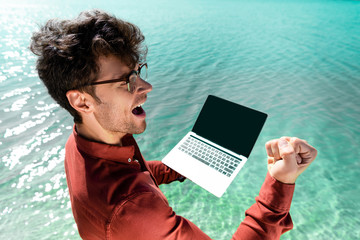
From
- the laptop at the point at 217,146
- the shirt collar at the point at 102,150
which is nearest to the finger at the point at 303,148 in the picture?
the laptop at the point at 217,146

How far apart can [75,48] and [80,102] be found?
28cm

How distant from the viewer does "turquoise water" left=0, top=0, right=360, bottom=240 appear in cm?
256

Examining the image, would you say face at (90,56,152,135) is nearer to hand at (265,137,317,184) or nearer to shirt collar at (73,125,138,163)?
shirt collar at (73,125,138,163)

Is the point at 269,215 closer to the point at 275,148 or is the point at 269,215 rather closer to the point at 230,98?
the point at 275,148

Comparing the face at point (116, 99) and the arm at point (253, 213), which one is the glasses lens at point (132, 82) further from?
the arm at point (253, 213)

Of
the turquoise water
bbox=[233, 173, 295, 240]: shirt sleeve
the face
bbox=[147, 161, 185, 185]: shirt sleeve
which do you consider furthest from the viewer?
the turquoise water

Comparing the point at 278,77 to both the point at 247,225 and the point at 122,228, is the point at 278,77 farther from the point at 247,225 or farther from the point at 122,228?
the point at 122,228

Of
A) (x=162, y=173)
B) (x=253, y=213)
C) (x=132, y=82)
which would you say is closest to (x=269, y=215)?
(x=253, y=213)

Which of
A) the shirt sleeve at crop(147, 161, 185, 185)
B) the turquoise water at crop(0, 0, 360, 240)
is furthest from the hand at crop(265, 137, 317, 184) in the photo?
the turquoise water at crop(0, 0, 360, 240)

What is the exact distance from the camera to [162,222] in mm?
904

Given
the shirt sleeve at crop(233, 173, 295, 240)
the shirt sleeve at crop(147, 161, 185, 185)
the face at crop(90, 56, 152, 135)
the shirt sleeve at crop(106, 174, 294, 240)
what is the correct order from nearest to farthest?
the shirt sleeve at crop(106, 174, 294, 240), the shirt sleeve at crop(233, 173, 295, 240), the face at crop(90, 56, 152, 135), the shirt sleeve at crop(147, 161, 185, 185)

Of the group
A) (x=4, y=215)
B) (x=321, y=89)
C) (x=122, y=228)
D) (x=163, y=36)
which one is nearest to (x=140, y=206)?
(x=122, y=228)

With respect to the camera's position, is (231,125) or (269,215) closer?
(269,215)

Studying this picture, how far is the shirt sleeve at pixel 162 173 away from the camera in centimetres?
169
